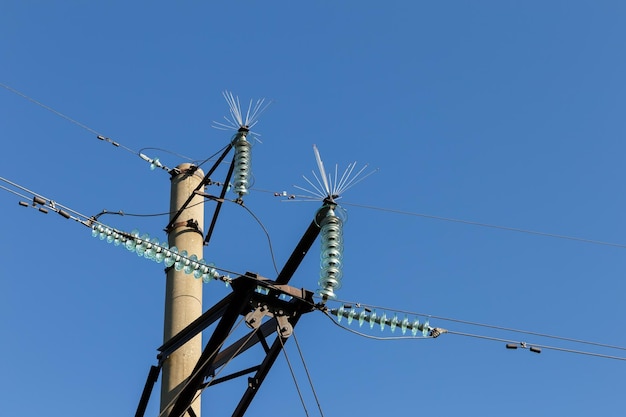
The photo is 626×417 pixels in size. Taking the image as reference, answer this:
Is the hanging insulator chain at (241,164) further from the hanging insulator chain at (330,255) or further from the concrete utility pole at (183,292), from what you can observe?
the hanging insulator chain at (330,255)

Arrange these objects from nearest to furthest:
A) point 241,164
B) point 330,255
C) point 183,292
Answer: point 330,255 → point 183,292 → point 241,164

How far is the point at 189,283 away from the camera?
1178 cm

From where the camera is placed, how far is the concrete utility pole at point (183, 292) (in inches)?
436

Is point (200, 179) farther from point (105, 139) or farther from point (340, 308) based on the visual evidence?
point (340, 308)

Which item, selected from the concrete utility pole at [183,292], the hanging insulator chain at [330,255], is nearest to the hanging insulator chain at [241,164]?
the concrete utility pole at [183,292]

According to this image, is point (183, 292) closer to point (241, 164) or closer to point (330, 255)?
point (241, 164)

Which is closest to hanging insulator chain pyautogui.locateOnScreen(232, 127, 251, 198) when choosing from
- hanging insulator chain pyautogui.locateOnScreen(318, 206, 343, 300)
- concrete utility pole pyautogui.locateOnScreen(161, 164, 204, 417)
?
concrete utility pole pyautogui.locateOnScreen(161, 164, 204, 417)

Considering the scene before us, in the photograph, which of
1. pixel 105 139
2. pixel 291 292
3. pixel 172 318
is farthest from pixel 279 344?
pixel 105 139

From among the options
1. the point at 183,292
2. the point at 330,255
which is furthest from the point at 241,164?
the point at 330,255

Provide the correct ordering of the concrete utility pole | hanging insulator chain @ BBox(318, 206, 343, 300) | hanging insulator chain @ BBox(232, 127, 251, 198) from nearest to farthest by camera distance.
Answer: hanging insulator chain @ BBox(318, 206, 343, 300) → the concrete utility pole → hanging insulator chain @ BBox(232, 127, 251, 198)

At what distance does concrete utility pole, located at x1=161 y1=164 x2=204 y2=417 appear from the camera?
36.4 feet

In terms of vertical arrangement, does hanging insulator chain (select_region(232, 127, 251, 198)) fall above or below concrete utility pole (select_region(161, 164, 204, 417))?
above

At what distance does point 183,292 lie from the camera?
11.7 m

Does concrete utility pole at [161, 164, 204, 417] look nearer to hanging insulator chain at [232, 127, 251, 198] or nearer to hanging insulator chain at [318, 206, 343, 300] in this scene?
hanging insulator chain at [232, 127, 251, 198]
